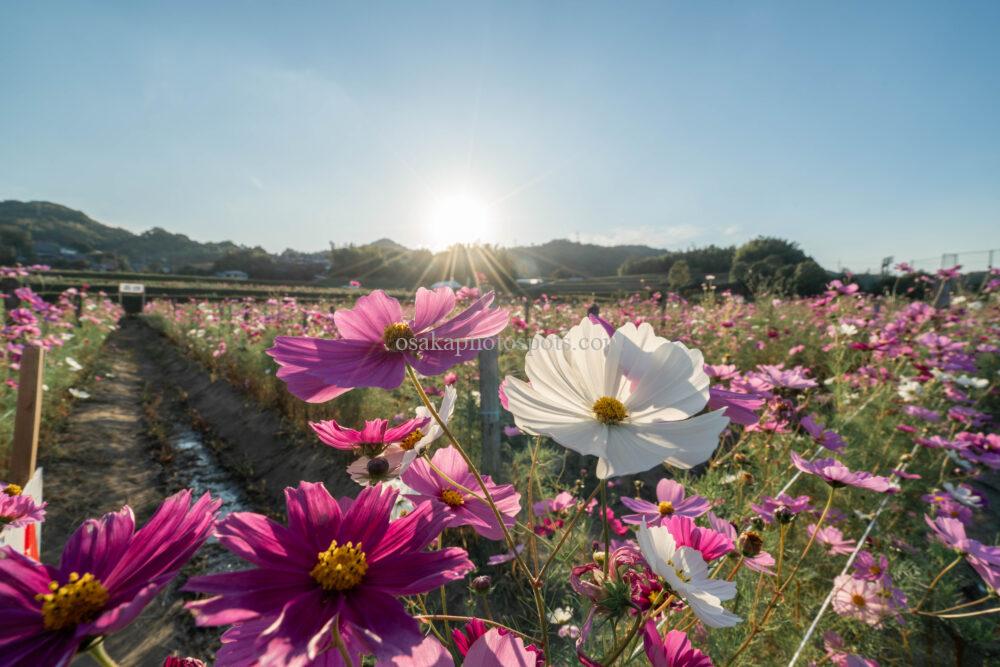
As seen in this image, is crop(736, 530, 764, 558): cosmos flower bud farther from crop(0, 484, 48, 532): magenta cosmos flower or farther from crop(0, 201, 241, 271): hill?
crop(0, 201, 241, 271): hill

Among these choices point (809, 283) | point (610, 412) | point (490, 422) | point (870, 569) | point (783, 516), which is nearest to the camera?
point (610, 412)

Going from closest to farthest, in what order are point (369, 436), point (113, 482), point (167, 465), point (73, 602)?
1. point (73, 602)
2. point (369, 436)
3. point (113, 482)
4. point (167, 465)

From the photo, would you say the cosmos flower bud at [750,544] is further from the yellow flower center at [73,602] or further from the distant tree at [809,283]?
the distant tree at [809,283]

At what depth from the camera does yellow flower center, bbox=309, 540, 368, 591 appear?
331mm

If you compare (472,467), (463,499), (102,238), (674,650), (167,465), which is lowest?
(167,465)

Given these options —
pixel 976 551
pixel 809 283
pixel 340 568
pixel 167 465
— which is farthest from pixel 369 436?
pixel 809 283

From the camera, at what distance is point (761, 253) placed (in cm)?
3100

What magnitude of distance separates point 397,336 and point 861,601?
1.47 m

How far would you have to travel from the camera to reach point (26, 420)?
0.89m

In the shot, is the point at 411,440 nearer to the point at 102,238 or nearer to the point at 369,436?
the point at 369,436

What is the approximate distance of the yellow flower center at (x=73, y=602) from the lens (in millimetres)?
280

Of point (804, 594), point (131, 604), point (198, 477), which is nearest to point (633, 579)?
point (131, 604)

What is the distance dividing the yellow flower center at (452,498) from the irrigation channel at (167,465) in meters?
2.00

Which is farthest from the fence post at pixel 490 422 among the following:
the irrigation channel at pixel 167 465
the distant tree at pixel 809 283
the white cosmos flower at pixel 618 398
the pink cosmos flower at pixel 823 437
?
the distant tree at pixel 809 283
